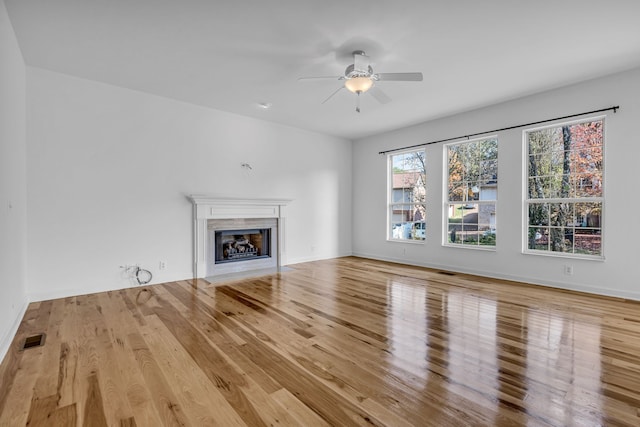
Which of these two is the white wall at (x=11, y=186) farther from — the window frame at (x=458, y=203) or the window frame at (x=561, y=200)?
the window frame at (x=561, y=200)

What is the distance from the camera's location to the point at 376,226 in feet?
22.2

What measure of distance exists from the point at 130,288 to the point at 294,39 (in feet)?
12.5

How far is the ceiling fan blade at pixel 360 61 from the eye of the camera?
10.4ft

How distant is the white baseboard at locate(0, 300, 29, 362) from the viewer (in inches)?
89.9

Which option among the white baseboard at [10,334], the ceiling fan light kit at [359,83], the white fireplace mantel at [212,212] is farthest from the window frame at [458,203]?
the white baseboard at [10,334]

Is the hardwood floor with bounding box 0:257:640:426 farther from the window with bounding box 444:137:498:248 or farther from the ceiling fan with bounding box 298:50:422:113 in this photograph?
the ceiling fan with bounding box 298:50:422:113

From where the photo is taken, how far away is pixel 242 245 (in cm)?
556

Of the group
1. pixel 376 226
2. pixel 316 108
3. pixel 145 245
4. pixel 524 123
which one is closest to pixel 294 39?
pixel 316 108

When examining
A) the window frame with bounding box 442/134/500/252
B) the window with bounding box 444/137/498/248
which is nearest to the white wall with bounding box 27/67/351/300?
the window frame with bounding box 442/134/500/252

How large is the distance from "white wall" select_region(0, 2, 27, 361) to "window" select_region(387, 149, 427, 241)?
5732 mm

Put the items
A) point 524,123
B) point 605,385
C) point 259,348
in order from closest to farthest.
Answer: point 605,385
point 259,348
point 524,123

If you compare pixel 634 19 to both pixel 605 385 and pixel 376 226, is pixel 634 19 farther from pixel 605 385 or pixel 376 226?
Answer: pixel 376 226

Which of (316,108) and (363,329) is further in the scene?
(316,108)

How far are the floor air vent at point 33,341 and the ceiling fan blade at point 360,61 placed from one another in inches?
150
